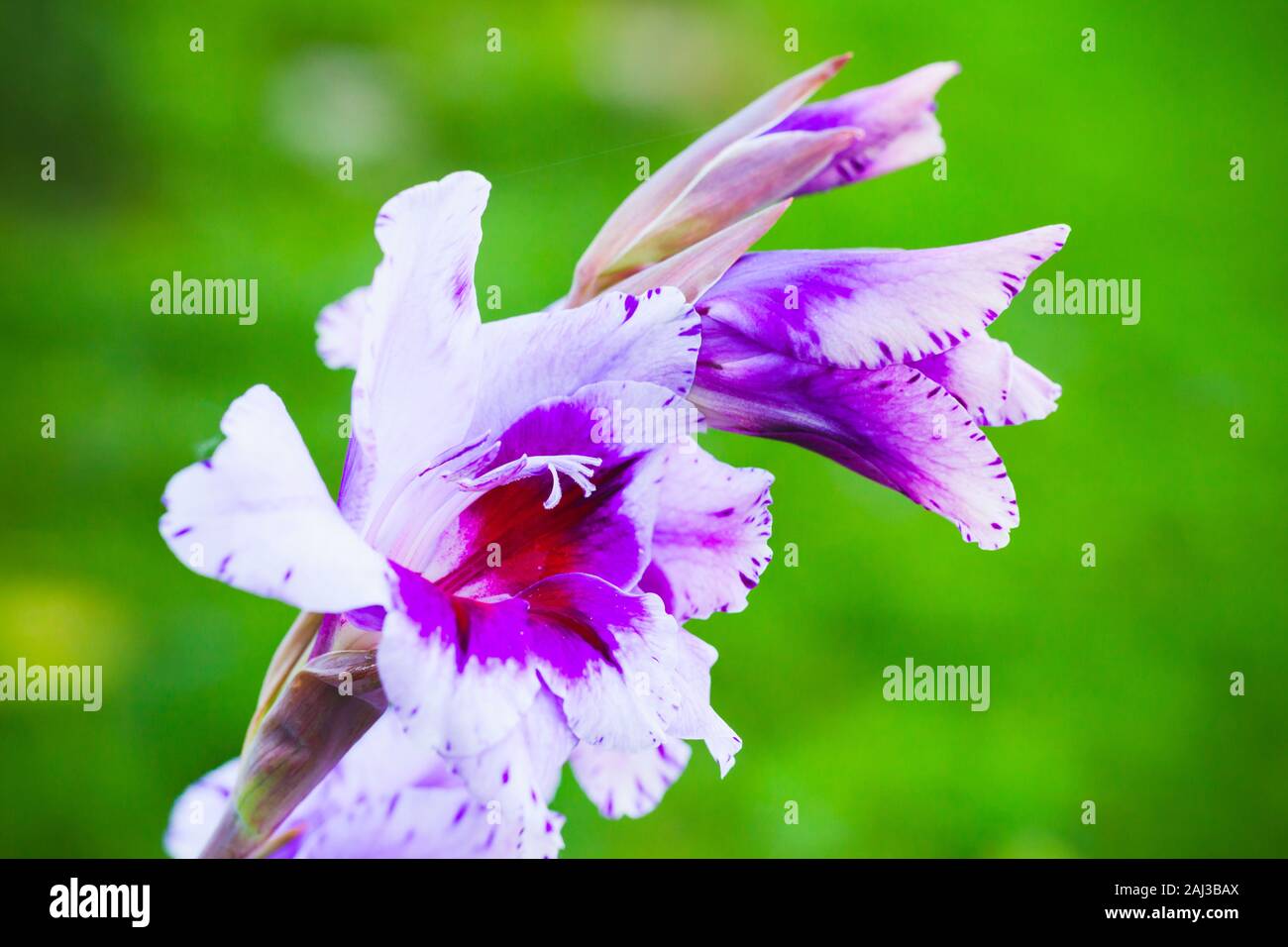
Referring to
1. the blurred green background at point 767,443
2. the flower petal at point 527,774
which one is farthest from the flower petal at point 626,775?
the blurred green background at point 767,443

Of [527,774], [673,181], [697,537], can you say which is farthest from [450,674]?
[673,181]

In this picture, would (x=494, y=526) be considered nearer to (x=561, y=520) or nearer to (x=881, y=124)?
(x=561, y=520)

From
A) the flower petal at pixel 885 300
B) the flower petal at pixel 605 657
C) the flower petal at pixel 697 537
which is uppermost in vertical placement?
the flower petal at pixel 885 300

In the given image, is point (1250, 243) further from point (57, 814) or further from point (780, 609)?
point (57, 814)

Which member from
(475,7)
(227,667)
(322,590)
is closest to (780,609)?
(227,667)

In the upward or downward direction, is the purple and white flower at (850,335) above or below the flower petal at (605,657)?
above

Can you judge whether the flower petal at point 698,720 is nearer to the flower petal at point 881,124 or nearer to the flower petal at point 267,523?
the flower petal at point 267,523

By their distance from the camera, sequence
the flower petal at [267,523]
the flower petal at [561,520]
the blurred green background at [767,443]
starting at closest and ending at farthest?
1. the flower petal at [267,523]
2. the flower petal at [561,520]
3. the blurred green background at [767,443]
